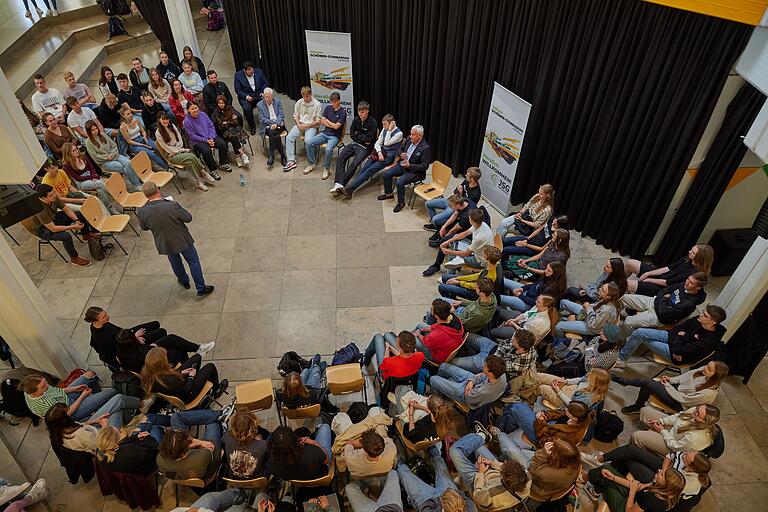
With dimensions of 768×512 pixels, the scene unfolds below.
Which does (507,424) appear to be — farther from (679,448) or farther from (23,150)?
(23,150)

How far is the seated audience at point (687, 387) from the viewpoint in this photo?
436cm

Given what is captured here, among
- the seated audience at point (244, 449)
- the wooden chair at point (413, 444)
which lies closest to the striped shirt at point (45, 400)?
the seated audience at point (244, 449)

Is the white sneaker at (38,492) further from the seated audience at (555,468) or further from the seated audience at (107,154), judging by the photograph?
the seated audience at (107,154)

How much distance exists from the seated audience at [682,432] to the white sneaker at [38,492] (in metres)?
4.97

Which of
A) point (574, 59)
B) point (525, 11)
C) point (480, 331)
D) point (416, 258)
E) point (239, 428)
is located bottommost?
point (416, 258)

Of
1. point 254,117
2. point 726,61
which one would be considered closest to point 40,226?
point 254,117

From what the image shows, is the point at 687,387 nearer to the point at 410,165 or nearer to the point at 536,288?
the point at 536,288

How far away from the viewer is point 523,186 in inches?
300

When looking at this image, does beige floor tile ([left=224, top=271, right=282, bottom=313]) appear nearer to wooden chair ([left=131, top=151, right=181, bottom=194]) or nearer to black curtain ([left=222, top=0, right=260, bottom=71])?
wooden chair ([left=131, top=151, right=181, bottom=194])

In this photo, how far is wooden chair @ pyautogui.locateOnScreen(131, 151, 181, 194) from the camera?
734 centimetres

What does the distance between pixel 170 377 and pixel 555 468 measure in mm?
3121

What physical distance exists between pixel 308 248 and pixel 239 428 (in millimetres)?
3434

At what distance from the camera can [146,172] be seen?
7504 millimetres

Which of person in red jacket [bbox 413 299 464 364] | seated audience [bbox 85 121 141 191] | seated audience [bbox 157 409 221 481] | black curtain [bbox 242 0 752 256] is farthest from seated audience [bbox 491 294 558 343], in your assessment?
seated audience [bbox 85 121 141 191]
